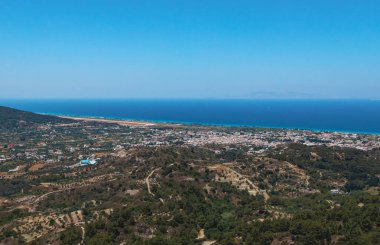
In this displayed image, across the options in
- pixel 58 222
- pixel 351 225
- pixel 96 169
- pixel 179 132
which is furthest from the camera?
pixel 179 132

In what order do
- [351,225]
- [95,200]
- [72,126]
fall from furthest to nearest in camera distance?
1. [72,126]
2. [95,200]
3. [351,225]

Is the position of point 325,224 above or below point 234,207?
above

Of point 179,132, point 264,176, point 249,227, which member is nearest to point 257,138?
point 179,132

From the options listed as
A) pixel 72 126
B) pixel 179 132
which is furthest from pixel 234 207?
pixel 72 126

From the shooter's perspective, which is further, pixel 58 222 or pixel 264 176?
pixel 264 176

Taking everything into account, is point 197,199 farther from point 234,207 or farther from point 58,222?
point 58,222

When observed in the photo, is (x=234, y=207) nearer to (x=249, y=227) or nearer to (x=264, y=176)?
(x=249, y=227)

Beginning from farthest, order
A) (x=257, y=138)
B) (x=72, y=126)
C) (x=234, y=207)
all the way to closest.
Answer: (x=72, y=126), (x=257, y=138), (x=234, y=207)
